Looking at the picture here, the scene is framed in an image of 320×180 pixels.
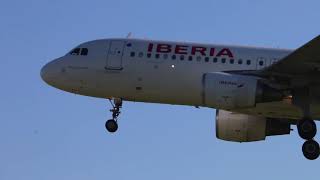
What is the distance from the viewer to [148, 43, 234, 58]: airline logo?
151ft

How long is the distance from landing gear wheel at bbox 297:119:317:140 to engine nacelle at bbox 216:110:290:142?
3.67 metres

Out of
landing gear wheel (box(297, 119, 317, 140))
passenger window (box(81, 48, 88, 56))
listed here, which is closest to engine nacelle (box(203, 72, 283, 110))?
landing gear wheel (box(297, 119, 317, 140))

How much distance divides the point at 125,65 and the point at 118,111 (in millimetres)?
2242

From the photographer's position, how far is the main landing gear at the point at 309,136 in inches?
1732

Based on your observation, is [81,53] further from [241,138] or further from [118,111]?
[241,138]

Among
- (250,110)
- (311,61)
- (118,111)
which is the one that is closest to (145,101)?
(118,111)

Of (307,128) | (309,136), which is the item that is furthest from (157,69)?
(309,136)

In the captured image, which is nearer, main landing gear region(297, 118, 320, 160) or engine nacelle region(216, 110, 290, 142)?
main landing gear region(297, 118, 320, 160)

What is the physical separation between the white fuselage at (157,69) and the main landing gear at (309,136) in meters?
0.94

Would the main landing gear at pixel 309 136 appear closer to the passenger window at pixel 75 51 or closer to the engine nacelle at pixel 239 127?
the engine nacelle at pixel 239 127

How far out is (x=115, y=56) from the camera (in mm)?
46844

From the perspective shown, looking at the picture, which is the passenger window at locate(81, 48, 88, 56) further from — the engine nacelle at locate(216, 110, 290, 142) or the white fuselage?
the engine nacelle at locate(216, 110, 290, 142)

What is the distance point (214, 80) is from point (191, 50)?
10.7ft

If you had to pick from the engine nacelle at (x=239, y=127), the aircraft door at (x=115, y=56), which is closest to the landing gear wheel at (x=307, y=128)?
the engine nacelle at (x=239, y=127)
